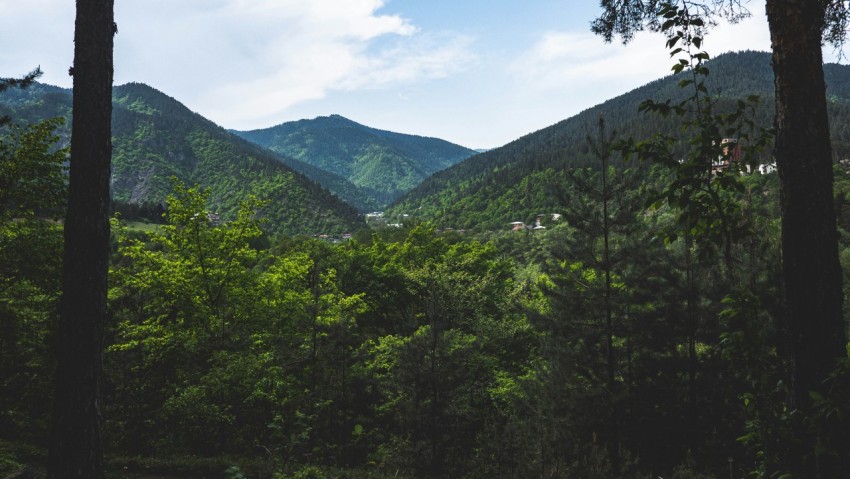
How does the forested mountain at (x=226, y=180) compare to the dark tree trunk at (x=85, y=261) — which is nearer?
the dark tree trunk at (x=85, y=261)

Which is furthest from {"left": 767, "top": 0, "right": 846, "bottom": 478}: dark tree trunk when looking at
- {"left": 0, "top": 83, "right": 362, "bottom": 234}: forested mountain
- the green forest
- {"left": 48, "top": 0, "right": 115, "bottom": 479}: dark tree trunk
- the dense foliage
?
{"left": 0, "top": 83, "right": 362, "bottom": 234}: forested mountain

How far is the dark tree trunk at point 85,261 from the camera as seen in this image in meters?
4.72

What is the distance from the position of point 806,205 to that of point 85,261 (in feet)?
20.9

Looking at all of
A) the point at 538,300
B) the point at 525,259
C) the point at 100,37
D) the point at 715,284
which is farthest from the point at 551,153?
the point at 100,37

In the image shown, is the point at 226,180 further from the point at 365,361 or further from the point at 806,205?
the point at 806,205

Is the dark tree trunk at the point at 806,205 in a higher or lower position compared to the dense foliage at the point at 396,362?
higher

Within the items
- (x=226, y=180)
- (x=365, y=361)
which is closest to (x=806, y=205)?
(x=365, y=361)

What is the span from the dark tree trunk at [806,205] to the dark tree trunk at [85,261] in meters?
6.22

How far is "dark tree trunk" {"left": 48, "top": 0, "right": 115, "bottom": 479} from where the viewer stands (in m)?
4.72

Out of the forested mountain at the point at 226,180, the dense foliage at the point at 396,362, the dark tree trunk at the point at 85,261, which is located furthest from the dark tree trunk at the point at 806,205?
the forested mountain at the point at 226,180

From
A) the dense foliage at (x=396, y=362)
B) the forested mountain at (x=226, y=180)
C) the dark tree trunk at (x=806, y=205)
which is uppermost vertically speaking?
the forested mountain at (x=226, y=180)

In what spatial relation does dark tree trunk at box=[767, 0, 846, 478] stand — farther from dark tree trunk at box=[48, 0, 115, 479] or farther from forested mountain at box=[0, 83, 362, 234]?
forested mountain at box=[0, 83, 362, 234]

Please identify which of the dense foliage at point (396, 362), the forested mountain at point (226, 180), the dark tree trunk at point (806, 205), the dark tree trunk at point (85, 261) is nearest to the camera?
the dark tree trunk at point (806, 205)

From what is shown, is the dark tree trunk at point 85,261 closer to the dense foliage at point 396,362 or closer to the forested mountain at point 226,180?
the dense foliage at point 396,362
